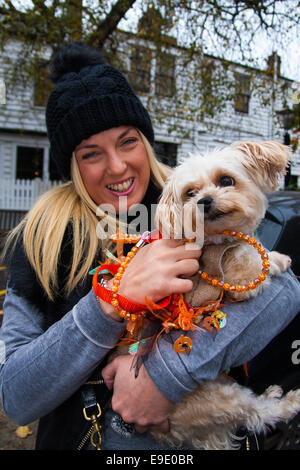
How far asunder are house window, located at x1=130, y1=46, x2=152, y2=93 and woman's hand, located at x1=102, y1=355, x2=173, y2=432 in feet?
30.9

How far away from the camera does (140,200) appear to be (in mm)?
1870

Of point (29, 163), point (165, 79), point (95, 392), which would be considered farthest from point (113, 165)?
point (29, 163)

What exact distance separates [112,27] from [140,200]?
7.78 meters

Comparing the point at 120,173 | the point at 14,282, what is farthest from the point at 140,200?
the point at 14,282

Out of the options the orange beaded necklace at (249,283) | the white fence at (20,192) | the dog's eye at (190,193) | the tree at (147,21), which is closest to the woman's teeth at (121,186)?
the dog's eye at (190,193)

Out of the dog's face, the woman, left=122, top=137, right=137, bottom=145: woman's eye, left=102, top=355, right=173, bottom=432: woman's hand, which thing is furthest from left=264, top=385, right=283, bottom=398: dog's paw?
left=122, top=137, right=137, bottom=145: woman's eye

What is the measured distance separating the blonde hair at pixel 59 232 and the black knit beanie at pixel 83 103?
14cm

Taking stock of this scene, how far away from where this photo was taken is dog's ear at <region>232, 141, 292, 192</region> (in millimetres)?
1451

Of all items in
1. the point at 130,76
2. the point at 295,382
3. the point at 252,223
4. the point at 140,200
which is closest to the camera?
the point at 252,223

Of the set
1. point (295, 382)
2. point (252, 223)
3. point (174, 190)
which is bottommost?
point (295, 382)

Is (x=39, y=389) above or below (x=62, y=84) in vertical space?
below

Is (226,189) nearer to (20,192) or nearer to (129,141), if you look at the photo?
(129,141)

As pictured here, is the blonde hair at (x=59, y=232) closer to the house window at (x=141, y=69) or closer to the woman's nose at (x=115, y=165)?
the woman's nose at (x=115, y=165)
